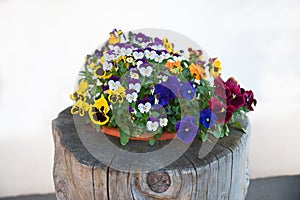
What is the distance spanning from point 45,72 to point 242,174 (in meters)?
1.25

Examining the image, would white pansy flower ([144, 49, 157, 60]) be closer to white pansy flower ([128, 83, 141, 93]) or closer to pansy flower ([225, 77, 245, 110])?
white pansy flower ([128, 83, 141, 93])

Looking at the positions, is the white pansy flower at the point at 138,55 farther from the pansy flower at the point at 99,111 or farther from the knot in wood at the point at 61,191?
the knot in wood at the point at 61,191

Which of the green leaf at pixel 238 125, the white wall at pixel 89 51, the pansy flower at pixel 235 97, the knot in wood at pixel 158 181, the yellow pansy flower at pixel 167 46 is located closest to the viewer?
the knot in wood at pixel 158 181

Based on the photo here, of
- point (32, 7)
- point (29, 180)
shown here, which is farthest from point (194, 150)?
point (29, 180)

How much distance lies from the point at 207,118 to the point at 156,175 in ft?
0.85

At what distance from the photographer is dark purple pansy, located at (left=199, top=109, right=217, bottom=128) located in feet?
4.67

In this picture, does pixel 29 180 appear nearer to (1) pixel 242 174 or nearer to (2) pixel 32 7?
(2) pixel 32 7

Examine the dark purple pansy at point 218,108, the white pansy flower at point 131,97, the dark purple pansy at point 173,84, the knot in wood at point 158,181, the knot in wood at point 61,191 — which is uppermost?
the dark purple pansy at point 173,84

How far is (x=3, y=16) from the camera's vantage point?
2.21 meters

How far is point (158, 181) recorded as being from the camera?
1.37 metres

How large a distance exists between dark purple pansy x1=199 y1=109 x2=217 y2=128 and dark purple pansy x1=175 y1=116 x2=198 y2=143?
0.09 ft

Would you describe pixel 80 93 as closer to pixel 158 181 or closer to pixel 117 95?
pixel 117 95

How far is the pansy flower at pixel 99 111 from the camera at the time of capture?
1440mm

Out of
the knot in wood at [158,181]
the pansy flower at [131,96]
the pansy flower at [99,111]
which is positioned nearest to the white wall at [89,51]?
the pansy flower at [99,111]
